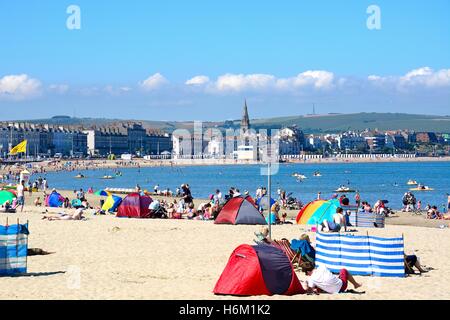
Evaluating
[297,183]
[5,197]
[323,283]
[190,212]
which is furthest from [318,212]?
[297,183]

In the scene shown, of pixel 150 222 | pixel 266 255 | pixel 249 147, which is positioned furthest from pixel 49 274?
pixel 249 147

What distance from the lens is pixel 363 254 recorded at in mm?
12867

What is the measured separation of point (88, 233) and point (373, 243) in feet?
27.0

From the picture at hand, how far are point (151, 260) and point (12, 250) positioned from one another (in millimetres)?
2912

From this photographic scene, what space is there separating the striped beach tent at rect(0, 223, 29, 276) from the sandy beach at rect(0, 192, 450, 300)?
0.32 m

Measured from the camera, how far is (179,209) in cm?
2530

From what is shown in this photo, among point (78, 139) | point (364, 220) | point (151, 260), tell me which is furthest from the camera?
point (78, 139)

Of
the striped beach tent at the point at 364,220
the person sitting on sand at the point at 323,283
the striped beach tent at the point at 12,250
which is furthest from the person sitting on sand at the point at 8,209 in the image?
the person sitting on sand at the point at 323,283

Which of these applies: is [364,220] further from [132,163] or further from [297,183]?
[132,163]

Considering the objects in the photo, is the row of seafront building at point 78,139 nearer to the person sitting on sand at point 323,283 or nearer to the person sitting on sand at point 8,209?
the person sitting on sand at point 8,209

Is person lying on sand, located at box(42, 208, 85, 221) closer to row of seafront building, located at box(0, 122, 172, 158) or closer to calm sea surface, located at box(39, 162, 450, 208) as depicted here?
calm sea surface, located at box(39, 162, 450, 208)

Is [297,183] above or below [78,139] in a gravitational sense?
below

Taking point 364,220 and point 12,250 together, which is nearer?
point 12,250
